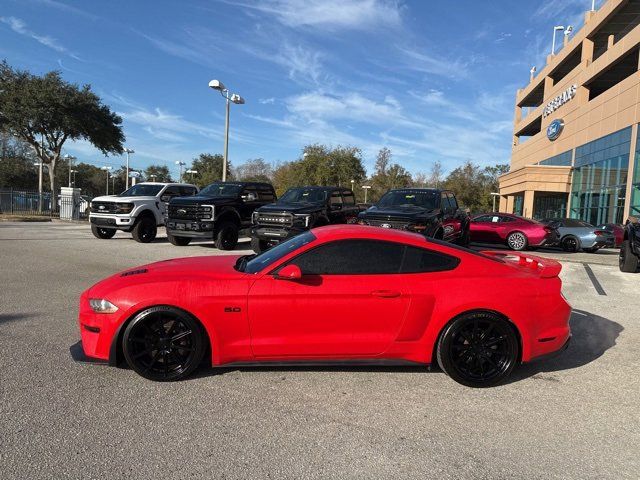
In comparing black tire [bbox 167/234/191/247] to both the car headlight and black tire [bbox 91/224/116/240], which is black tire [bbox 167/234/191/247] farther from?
the car headlight

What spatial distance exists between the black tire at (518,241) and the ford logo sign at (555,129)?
34.1 m

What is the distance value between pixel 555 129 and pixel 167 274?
49726 millimetres

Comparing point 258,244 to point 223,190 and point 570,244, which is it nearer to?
point 223,190

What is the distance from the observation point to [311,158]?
5388 centimetres

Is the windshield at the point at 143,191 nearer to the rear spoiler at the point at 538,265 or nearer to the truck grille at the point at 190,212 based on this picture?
the truck grille at the point at 190,212

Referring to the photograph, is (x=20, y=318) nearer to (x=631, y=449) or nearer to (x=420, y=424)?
(x=420, y=424)

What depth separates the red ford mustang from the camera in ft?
13.0

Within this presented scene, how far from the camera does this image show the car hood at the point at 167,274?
408 centimetres

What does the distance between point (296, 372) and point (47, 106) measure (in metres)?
34.7

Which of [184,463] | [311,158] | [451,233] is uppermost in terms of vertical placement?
[311,158]

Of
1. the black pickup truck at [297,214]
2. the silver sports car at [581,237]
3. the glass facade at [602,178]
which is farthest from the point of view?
Answer: the glass facade at [602,178]

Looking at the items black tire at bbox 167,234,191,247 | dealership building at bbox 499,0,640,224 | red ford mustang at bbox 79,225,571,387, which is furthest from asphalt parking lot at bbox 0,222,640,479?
dealership building at bbox 499,0,640,224

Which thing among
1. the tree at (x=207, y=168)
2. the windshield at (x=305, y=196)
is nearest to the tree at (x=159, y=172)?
the tree at (x=207, y=168)

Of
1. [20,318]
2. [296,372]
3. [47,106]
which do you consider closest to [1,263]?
[20,318]
